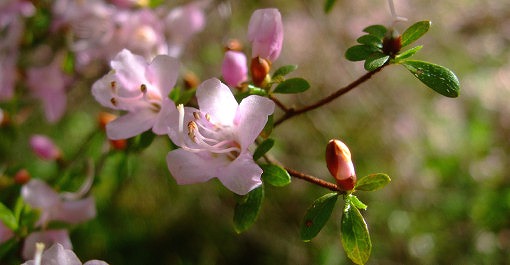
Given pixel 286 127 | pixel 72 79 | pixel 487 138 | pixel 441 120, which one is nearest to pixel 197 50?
pixel 286 127

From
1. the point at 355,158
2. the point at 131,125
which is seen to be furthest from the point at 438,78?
the point at 355,158

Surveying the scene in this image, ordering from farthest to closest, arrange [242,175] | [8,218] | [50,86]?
1. [50,86]
2. [8,218]
3. [242,175]

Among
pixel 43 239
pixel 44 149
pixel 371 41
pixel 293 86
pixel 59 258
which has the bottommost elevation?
pixel 44 149

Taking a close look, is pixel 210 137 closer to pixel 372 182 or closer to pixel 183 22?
pixel 372 182

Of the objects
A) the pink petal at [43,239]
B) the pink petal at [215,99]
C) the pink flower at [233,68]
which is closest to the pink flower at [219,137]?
the pink petal at [215,99]

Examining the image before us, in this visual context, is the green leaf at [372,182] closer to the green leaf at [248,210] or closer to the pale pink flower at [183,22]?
the green leaf at [248,210]
